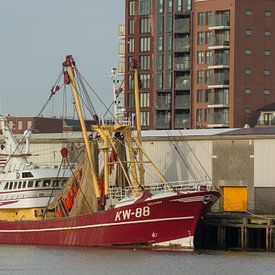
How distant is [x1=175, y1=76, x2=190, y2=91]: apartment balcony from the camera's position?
158m

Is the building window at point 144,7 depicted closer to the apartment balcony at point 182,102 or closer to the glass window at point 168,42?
the glass window at point 168,42

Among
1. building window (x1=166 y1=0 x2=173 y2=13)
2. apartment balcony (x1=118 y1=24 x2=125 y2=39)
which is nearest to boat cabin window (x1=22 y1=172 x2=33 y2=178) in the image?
building window (x1=166 y1=0 x2=173 y2=13)

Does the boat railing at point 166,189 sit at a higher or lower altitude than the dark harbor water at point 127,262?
higher

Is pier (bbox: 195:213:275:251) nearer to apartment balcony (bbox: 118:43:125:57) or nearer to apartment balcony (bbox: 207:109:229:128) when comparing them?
apartment balcony (bbox: 207:109:229:128)

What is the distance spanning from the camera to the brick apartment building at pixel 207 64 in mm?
151750

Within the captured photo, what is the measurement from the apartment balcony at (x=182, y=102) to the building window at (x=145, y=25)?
458 inches

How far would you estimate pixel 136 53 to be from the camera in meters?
167

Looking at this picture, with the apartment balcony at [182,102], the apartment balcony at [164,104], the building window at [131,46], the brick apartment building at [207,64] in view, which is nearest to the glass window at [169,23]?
the brick apartment building at [207,64]

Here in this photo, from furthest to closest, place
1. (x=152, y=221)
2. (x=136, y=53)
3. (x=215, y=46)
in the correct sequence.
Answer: (x=136, y=53) → (x=215, y=46) → (x=152, y=221)

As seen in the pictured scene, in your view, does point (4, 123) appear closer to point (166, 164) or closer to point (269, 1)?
point (166, 164)

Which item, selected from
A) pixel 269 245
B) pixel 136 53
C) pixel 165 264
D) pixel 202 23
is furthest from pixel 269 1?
pixel 165 264

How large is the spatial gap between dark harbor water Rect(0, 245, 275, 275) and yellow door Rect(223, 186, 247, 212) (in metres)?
10.4

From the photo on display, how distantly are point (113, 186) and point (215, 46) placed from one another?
69967 mm

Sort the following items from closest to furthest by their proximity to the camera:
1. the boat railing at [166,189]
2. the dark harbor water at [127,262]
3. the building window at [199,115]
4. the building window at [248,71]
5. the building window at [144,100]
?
1. the dark harbor water at [127,262]
2. the boat railing at [166,189]
3. the building window at [248,71]
4. the building window at [199,115]
5. the building window at [144,100]
